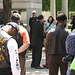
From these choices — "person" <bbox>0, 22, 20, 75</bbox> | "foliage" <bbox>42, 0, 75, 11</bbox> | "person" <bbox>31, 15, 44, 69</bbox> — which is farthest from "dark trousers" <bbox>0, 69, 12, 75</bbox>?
"foliage" <bbox>42, 0, 75, 11</bbox>

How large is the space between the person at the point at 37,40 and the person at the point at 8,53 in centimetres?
633

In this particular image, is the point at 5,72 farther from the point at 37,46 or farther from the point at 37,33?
the point at 37,46

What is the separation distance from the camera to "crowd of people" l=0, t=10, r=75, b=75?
4703mm

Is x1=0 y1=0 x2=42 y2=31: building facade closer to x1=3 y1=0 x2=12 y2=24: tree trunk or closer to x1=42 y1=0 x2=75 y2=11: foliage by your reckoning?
x1=3 y1=0 x2=12 y2=24: tree trunk

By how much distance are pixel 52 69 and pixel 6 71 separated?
280 centimetres

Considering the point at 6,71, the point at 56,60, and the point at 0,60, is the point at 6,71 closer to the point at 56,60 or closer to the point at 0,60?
the point at 0,60

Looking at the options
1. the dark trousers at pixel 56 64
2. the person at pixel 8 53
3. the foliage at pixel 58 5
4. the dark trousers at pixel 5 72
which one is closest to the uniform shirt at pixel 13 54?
the person at pixel 8 53

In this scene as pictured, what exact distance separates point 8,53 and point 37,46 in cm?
687

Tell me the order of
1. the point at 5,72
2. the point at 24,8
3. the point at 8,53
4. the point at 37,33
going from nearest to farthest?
the point at 8,53, the point at 5,72, the point at 37,33, the point at 24,8

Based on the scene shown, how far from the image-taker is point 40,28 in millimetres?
11320

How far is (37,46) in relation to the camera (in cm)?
1157

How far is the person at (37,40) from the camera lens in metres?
11.4

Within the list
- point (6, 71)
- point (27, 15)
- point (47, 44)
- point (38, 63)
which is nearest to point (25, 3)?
point (27, 15)

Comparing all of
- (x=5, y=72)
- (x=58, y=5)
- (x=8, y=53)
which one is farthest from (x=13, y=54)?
(x=58, y=5)
